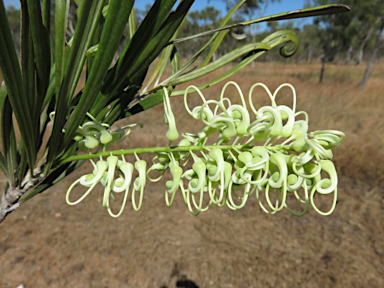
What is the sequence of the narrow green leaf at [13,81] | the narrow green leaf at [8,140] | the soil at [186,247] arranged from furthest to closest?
the soil at [186,247] < the narrow green leaf at [8,140] < the narrow green leaf at [13,81]

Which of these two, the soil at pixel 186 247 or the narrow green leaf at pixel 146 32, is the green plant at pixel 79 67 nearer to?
the narrow green leaf at pixel 146 32

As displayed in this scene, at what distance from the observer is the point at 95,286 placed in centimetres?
164

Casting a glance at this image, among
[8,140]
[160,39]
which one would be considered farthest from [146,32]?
[8,140]

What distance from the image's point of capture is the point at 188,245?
79.0 inches

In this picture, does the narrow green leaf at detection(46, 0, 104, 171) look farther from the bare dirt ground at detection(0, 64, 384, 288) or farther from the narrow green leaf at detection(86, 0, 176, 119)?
the bare dirt ground at detection(0, 64, 384, 288)

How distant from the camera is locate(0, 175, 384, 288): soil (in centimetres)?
171

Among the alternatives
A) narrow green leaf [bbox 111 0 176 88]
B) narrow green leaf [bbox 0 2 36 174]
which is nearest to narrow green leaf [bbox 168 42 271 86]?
narrow green leaf [bbox 111 0 176 88]

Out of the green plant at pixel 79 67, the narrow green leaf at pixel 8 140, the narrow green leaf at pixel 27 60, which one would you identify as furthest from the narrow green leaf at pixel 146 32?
the narrow green leaf at pixel 8 140

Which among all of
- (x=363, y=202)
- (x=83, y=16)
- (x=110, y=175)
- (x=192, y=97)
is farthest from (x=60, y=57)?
(x=192, y=97)

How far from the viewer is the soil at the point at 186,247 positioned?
1.71 m

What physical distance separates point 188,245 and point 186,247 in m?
0.03

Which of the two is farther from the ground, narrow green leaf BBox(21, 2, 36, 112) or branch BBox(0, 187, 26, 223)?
narrow green leaf BBox(21, 2, 36, 112)

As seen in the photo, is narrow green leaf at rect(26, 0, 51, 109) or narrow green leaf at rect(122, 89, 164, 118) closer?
narrow green leaf at rect(26, 0, 51, 109)

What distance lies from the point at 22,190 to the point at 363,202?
291 centimetres
